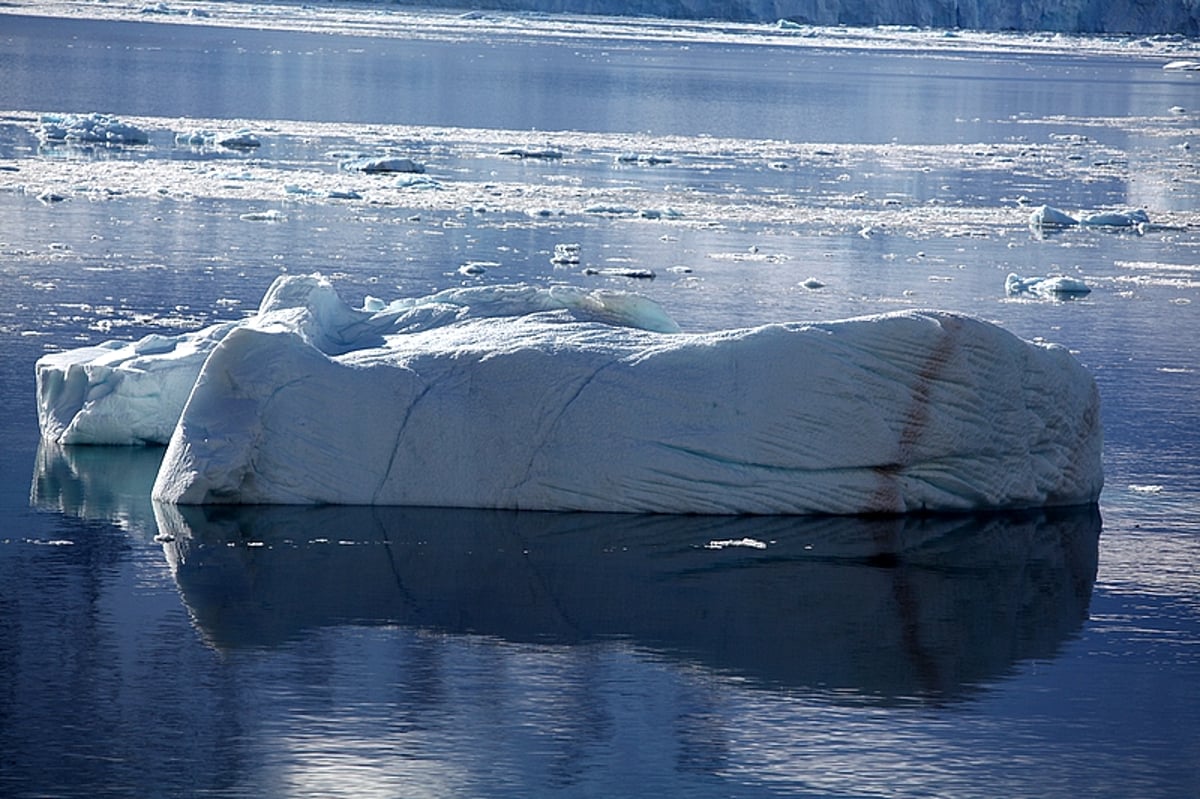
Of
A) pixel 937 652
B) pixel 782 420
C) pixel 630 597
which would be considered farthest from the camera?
pixel 782 420

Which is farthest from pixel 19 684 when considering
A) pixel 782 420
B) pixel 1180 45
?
pixel 1180 45

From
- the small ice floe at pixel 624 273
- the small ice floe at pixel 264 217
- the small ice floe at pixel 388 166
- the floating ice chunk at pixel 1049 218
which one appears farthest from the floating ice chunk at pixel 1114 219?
the small ice floe at pixel 264 217

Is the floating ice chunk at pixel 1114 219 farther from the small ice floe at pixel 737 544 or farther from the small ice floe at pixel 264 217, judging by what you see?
the small ice floe at pixel 737 544

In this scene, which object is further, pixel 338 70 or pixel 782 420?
pixel 338 70

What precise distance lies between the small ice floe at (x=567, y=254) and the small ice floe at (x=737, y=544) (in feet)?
25.8

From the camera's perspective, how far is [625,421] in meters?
8.30

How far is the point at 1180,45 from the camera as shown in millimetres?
92688

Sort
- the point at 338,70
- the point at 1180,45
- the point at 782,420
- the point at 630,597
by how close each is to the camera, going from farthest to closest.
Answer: the point at 1180,45 < the point at 338,70 < the point at 782,420 < the point at 630,597

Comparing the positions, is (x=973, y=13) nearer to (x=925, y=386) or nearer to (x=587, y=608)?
(x=925, y=386)

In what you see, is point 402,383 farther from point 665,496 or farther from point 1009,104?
point 1009,104

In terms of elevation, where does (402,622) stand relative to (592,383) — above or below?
below

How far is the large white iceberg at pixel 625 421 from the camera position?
8.27 meters

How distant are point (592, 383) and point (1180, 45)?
297 feet

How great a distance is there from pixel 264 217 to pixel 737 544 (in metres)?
11.1
